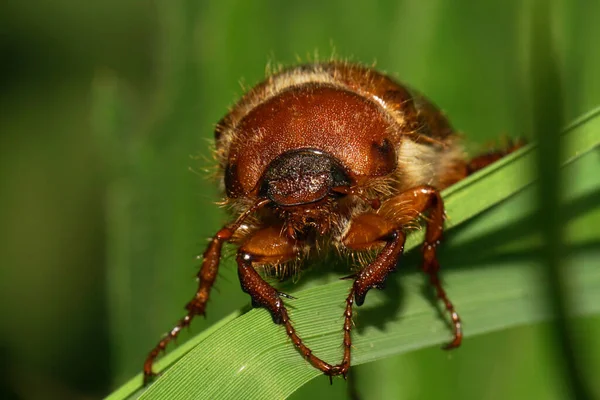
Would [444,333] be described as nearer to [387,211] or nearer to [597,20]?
[387,211]

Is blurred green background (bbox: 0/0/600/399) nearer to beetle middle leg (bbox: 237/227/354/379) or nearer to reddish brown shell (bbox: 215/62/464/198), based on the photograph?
reddish brown shell (bbox: 215/62/464/198)

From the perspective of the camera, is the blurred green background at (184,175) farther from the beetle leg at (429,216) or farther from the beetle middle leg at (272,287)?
the beetle middle leg at (272,287)

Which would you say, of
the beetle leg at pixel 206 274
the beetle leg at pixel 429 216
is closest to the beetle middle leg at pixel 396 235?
the beetle leg at pixel 429 216

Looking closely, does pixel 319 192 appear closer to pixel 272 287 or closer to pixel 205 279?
pixel 272 287

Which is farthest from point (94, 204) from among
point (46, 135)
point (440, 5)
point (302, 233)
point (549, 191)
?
point (549, 191)

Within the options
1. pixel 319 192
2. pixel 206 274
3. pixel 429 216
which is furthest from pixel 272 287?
pixel 429 216

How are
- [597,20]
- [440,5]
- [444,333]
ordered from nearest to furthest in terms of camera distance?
1. [444,333]
2. [597,20]
3. [440,5]

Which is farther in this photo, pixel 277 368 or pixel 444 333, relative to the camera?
pixel 444 333
